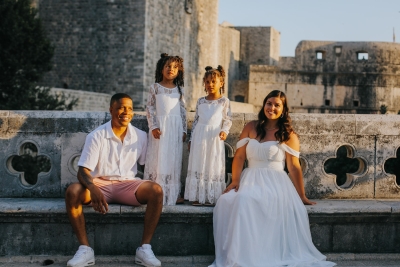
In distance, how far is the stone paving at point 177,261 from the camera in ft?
14.7

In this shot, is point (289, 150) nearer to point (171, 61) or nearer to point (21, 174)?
point (171, 61)

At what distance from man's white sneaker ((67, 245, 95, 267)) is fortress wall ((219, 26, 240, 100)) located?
32.9 metres

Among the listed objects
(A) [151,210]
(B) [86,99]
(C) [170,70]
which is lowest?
(A) [151,210]

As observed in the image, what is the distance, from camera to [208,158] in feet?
16.3

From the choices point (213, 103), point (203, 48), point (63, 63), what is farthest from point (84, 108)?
point (213, 103)

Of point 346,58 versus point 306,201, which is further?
point 346,58

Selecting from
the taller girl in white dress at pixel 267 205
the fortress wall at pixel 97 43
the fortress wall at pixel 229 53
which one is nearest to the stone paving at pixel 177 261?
the taller girl in white dress at pixel 267 205

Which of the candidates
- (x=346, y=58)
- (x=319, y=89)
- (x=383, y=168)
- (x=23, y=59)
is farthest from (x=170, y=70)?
(x=346, y=58)

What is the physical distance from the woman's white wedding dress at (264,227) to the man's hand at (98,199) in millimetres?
844

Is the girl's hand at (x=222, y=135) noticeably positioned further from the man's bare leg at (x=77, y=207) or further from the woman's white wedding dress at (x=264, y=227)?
the man's bare leg at (x=77, y=207)

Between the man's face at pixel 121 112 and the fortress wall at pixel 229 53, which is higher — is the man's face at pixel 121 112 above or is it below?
below

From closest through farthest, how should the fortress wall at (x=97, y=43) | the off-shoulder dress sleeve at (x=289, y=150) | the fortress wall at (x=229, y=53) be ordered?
the off-shoulder dress sleeve at (x=289, y=150)
the fortress wall at (x=97, y=43)
the fortress wall at (x=229, y=53)

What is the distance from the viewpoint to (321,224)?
4.72 metres

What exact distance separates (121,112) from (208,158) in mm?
823
